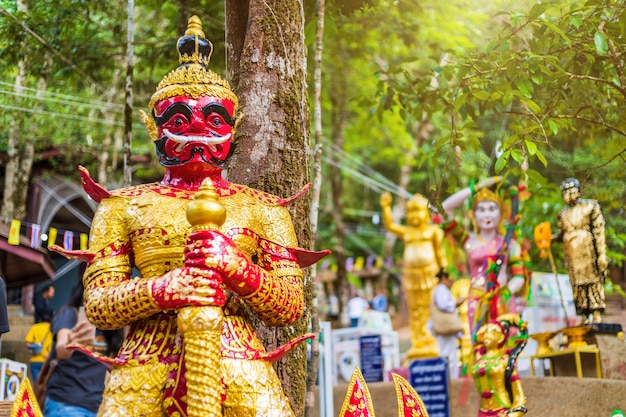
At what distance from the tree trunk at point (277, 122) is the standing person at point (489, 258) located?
3.71 metres

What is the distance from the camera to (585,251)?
8.30 meters

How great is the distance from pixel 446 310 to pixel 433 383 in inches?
139

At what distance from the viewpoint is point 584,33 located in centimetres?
566

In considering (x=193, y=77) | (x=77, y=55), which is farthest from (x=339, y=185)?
(x=193, y=77)

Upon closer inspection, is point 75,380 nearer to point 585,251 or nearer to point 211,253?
point 211,253

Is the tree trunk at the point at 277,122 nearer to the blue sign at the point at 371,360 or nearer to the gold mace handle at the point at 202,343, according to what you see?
the gold mace handle at the point at 202,343

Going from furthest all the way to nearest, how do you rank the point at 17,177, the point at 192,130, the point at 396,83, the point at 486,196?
the point at 17,177 → the point at 486,196 → the point at 396,83 → the point at 192,130

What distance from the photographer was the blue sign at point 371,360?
9.50m

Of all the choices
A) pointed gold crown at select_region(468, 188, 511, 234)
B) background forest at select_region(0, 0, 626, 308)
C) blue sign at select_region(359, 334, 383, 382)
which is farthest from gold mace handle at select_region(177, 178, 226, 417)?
blue sign at select_region(359, 334, 383, 382)

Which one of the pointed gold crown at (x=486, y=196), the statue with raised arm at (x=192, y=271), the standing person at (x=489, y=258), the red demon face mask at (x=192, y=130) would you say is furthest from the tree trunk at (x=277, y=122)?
the pointed gold crown at (x=486, y=196)

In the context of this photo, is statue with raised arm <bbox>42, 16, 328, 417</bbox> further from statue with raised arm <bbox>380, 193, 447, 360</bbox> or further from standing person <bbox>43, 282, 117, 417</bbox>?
statue with raised arm <bbox>380, 193, 447, 360</bbox>

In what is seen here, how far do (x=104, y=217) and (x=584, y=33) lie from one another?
3862 mm

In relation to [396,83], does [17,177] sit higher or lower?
higher

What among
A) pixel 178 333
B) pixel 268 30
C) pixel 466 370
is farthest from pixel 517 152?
pixel 178 333
